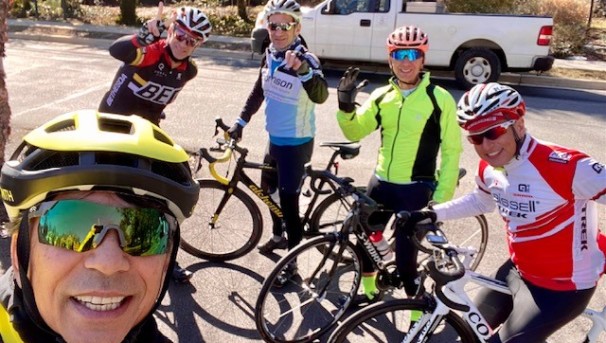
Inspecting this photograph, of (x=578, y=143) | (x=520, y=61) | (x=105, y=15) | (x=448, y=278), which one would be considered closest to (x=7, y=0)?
(x=448, y=278)

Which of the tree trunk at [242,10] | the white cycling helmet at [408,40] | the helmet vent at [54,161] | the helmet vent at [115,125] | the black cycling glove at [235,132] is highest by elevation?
the white cycling helmet at [408,40]

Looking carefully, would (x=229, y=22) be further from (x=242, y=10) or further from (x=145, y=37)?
(x=145, y=37)

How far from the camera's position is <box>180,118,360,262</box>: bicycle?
4590 millimetres

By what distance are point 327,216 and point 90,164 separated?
138 inches

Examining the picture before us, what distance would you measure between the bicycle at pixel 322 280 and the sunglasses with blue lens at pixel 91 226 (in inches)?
97.4

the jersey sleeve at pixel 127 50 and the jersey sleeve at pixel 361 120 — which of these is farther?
the jersey sleeve at pixel 127 50

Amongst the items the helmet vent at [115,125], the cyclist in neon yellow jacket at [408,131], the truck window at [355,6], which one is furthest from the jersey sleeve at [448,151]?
the truck window at [355,6]

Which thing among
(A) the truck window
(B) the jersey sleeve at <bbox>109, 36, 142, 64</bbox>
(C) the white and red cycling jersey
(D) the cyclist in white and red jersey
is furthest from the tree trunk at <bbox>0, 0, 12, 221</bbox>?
(A) the truck window

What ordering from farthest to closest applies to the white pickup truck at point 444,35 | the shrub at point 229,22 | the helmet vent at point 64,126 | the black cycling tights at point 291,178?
1. the shrub at point 229,22
2. the white pickup truck at point 444,35
3. the black cycling tights at point 291,178
4. the helmet vent at point 64,126

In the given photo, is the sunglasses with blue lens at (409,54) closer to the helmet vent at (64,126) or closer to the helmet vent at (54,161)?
the helmet vent at (64,126)

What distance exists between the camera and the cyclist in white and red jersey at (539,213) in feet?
9.48

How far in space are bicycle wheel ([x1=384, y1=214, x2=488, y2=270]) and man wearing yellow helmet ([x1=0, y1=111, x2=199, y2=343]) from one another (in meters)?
3.39

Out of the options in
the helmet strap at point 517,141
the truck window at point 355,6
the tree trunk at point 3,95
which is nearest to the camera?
the helmet strap at point 517,141

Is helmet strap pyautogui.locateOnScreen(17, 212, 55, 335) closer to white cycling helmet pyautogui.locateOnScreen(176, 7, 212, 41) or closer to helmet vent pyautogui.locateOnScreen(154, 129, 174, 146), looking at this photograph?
helmet vent pyautogui.locateOnScreen(154, 129, 174, 146)
